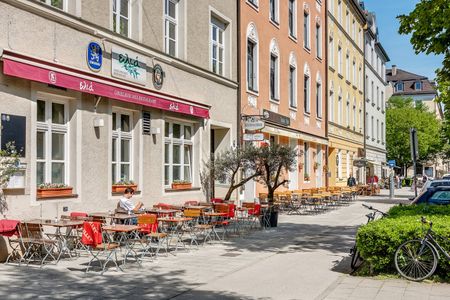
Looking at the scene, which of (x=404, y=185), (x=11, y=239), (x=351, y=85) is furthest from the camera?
(x=404, y=185)

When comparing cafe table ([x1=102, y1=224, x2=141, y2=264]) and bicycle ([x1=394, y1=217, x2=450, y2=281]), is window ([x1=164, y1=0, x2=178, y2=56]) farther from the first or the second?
bicycle ([x1=394, y1=217, x2=450, y2=281])

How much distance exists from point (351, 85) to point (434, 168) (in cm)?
6765

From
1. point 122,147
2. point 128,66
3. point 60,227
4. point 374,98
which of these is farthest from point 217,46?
point 374,98

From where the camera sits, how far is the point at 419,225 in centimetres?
845

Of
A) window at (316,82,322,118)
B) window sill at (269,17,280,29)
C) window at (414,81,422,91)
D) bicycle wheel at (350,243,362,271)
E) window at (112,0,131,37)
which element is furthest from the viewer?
window at (414,81,422,91)

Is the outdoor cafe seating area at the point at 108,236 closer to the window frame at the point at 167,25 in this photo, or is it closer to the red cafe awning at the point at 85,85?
the red cafe awning at the point at 85,85

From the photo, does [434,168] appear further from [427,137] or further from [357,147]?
[357,147]

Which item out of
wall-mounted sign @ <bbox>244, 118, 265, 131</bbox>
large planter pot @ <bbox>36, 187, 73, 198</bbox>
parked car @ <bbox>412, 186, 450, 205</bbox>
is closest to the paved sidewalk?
large planter pot @ <bbox>36, 187, 73, 198</bbox>

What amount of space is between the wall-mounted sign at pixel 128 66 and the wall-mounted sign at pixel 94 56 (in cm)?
45

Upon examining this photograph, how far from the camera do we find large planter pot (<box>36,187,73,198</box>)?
10.9 metres

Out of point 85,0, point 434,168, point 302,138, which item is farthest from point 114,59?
point 434,168

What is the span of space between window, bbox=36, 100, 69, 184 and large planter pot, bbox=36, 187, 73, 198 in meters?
0.26

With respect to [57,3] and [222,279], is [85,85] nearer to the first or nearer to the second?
[57,3]

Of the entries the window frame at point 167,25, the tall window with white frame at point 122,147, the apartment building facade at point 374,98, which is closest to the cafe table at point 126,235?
the tall window with white frame at point 122,147
